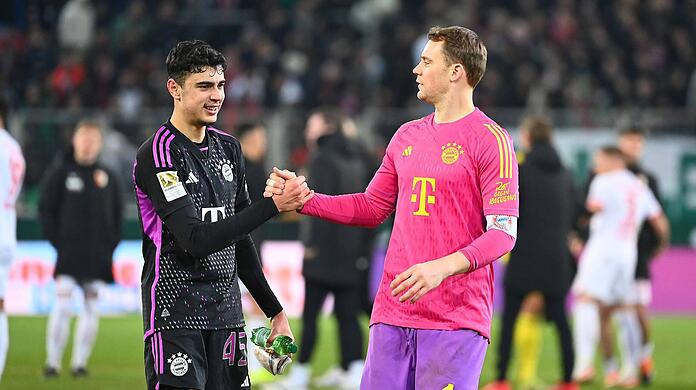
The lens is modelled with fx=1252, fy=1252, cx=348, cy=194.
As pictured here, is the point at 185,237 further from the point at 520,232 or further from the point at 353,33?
the point at 353,33

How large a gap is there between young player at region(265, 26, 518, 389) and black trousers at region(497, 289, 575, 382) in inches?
190

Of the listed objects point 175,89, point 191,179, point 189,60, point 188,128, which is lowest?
point 191,179

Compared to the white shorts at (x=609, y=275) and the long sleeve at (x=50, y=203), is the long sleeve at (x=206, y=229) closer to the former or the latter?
the long sleeve at (x=50, y=203)

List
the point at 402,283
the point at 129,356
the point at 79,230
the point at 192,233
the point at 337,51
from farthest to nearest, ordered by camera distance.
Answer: the point at 337,51
the point at 129,356
the point at 79,230
the point at 192,233
the point at 402,283

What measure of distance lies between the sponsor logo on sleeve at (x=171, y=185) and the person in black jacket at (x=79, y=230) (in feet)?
21.2

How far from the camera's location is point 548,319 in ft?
35.6

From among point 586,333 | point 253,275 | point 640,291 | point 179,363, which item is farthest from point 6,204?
point 640,291

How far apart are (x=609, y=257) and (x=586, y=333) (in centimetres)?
76

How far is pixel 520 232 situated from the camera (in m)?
10.7

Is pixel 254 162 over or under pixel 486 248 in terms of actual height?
over

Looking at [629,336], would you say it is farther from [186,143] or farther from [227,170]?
[186,143]

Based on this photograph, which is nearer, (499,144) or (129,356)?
(499,144)

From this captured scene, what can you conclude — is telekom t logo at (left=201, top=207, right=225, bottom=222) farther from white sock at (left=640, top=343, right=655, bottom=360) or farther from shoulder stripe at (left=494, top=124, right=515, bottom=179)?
white sock at (left=640, top=343, right=655, bottom=360)

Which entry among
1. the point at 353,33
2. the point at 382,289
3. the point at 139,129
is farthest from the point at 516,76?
the point at 382,289
